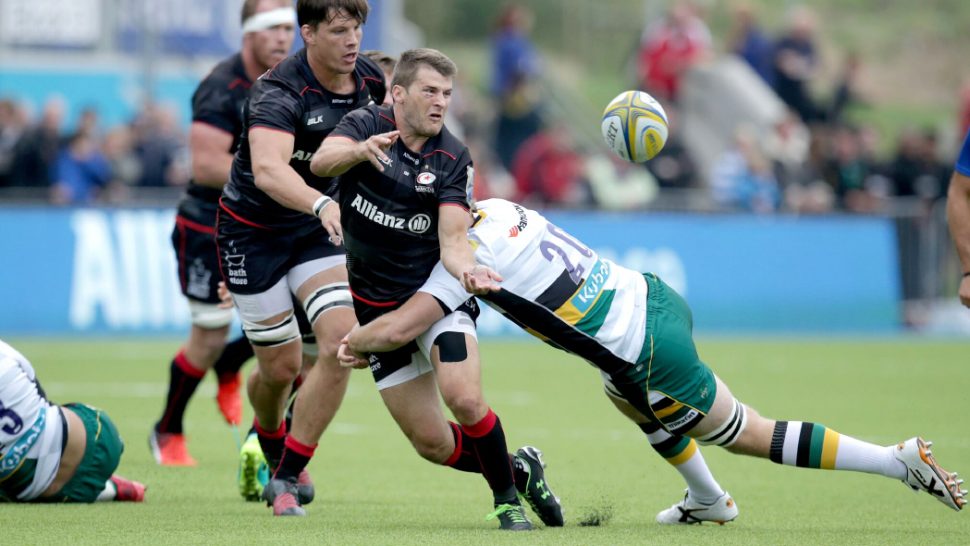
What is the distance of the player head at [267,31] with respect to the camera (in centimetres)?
867

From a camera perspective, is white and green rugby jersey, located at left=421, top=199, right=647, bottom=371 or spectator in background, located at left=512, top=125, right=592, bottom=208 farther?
spectator in background, located at left=512, top=125, right=592, bottom=208

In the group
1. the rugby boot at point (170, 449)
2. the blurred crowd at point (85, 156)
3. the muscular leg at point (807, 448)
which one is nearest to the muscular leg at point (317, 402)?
the muscular leg at point (807, 448)

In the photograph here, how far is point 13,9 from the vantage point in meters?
23.5

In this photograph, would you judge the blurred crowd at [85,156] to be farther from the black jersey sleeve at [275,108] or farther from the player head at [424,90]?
the player head at [424,90]

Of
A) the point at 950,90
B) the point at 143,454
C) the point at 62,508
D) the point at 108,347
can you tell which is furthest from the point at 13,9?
the point at 950,90

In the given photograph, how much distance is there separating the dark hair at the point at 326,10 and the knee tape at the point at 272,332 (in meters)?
1.55

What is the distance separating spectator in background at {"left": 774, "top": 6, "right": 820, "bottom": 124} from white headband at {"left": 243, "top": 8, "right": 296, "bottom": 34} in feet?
55.4

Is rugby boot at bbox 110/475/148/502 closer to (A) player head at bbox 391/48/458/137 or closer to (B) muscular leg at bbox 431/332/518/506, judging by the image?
(B) muscular leg at bbox 431/332/518/506

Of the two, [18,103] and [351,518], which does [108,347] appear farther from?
[351,518]

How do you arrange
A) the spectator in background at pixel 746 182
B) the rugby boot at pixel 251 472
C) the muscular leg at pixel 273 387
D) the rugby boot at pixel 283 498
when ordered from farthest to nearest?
1. the spectator in background at pixel 746 182
2. the rugby boot at pixel 251 472
3. the muscular leg at pixel 273 387
4. the rugby boot at pixel 283 498

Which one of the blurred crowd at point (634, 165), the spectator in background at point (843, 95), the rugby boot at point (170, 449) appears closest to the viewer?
the rugby boot at point (170, 449)

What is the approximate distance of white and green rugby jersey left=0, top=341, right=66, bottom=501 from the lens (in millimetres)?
6895

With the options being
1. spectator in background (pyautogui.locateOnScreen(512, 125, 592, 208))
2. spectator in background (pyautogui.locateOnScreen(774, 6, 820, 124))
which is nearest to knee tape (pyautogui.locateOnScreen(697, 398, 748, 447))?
spectator in background (pyautogui.locateOnScreen(512, 125, 592, 208))

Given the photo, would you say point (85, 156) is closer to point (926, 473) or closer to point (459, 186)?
point (459, 186)
